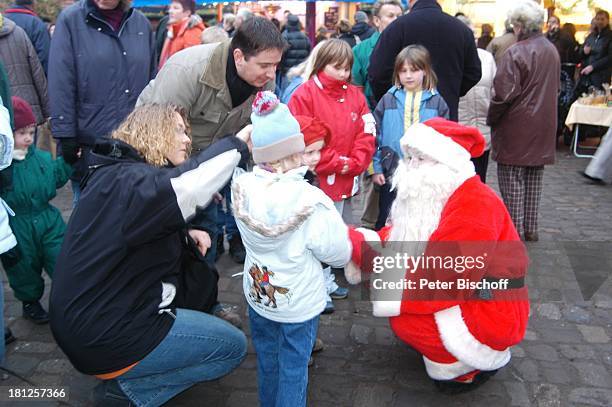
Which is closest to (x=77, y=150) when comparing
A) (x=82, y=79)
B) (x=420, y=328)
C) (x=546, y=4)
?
(x=82, y=79)

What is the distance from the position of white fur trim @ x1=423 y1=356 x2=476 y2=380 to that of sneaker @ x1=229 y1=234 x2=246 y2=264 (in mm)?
2175

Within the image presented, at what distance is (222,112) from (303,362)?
1.60 m

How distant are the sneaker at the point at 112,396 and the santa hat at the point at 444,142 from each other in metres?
1.75

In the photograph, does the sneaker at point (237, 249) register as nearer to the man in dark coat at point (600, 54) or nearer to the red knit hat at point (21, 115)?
the red knit hat at point (21, 115)

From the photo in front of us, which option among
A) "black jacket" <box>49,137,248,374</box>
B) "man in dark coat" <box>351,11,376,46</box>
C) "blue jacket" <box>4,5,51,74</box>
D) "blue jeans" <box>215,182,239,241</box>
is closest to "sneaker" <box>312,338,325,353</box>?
"black jacket" <box>49,137,248,374</box>

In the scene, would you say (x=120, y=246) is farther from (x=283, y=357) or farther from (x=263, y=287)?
(x=283, y=357)

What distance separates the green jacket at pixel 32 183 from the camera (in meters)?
3.44

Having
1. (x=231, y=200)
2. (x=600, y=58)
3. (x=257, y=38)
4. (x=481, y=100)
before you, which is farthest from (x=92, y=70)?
(x=600, y=58)

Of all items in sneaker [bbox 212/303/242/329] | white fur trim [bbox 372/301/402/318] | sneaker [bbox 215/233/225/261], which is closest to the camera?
white fur trim [bbox 372/301/402/318]

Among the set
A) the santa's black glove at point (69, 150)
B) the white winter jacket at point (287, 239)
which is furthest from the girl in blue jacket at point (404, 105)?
the santa's black glove at point (69, 150)

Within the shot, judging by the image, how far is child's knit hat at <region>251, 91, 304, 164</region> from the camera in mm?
2338

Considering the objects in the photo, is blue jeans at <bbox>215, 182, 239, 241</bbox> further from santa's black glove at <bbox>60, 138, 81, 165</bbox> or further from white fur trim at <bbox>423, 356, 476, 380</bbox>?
white fur trim at <bbox>423, 356, 476, 380</bbox>

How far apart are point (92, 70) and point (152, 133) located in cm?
161

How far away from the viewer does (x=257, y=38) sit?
10.1ft
